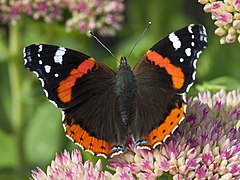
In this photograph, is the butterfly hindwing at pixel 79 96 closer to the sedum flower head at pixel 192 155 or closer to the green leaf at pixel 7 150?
the sedum flower head at pixel 192 155

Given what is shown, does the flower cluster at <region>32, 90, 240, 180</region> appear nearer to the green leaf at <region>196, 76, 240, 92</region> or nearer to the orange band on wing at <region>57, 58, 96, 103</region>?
the orange band on wing at <region>57, 58, 96, 103</region>

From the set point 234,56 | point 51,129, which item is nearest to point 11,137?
point 51,129

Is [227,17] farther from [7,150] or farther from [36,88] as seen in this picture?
[7,150]

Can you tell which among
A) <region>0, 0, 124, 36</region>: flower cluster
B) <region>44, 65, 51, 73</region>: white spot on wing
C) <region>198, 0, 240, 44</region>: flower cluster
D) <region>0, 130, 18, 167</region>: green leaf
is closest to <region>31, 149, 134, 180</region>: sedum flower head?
<region>44, 65, 51, 73</region>: white spot on wing

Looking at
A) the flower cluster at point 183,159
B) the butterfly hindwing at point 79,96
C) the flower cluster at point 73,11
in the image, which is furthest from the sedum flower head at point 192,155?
the flower cluster at point 73,11

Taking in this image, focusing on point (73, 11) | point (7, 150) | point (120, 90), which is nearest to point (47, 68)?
point (120, 90)

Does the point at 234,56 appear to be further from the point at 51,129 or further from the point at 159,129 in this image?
the point at 159,129
